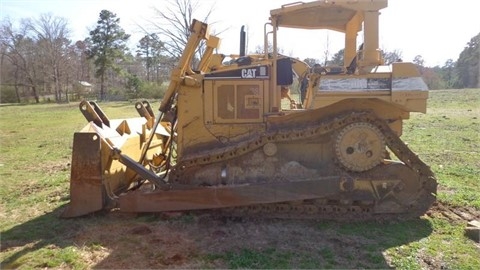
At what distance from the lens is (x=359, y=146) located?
5.29m

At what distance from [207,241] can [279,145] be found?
172 centimetres

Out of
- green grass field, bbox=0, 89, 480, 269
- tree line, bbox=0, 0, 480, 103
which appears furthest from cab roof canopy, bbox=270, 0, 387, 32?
tree line, bbox=0, 0, 480, 103

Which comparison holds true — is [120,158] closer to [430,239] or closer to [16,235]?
[16,235]

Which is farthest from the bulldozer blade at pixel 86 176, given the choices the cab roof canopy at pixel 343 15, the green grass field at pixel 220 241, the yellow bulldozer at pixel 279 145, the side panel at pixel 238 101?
the cab roof canopy at pixel 343 15

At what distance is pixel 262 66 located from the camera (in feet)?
18.6

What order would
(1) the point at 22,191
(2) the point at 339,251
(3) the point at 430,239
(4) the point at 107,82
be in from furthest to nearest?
(4) the point at 107,82 → (1) the point at 22,191 → (3) the point at 430,239 → (2) the point at 339,251

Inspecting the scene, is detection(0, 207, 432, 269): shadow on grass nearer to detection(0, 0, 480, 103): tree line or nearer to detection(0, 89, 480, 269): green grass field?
detection(0, 89, 480, 269): green grass field

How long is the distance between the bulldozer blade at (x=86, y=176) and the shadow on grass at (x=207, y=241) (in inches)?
9.0

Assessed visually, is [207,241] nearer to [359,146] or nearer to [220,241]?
[220,241]

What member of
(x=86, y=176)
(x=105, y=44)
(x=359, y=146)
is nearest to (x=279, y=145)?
(x=359, y=146)

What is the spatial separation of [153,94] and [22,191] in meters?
44.7

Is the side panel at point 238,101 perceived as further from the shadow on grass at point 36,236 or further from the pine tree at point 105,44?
the pine tree at point 105,44

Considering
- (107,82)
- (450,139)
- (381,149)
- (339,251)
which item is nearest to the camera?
(339,251)

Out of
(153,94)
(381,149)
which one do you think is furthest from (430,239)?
(153,94)
